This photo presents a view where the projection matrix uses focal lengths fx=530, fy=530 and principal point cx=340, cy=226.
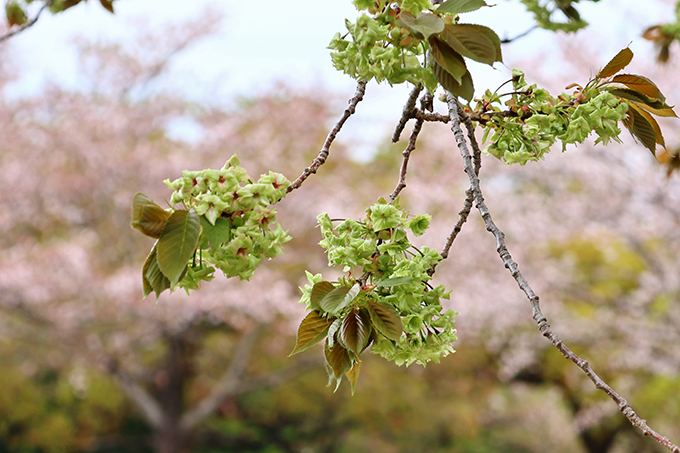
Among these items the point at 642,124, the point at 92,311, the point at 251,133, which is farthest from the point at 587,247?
the point at 642,124

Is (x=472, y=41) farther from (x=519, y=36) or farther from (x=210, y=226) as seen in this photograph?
(x=519, y=36)

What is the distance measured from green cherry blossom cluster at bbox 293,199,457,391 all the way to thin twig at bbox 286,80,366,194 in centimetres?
7

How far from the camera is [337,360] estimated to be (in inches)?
26.6

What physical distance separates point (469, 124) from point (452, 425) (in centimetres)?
889

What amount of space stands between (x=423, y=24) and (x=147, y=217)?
392 mm

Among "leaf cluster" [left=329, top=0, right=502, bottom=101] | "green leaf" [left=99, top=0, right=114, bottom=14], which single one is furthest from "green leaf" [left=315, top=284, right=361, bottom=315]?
"green leaf" [left=99, top=0, right=114, bottom=14]

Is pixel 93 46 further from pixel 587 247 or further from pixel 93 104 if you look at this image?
pixel 587 247

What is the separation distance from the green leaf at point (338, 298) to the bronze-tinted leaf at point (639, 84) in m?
0.49

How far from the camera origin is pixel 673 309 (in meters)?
5.88

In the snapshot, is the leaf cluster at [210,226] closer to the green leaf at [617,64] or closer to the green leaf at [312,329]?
the green leaf at [312,329]

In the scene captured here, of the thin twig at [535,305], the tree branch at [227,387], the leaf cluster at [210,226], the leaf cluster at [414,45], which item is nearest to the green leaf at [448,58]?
the leaf cluster at [414,45]

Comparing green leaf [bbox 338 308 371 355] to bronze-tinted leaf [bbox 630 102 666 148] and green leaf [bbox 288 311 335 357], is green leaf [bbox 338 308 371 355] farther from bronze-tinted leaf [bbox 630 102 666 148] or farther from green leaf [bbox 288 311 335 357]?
bronze-tinted leaf [bbox 630 102 666 148]

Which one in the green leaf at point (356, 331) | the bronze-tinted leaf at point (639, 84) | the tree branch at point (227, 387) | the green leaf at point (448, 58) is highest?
the green leaf at point (448, 58)

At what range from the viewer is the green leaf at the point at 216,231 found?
62cm
